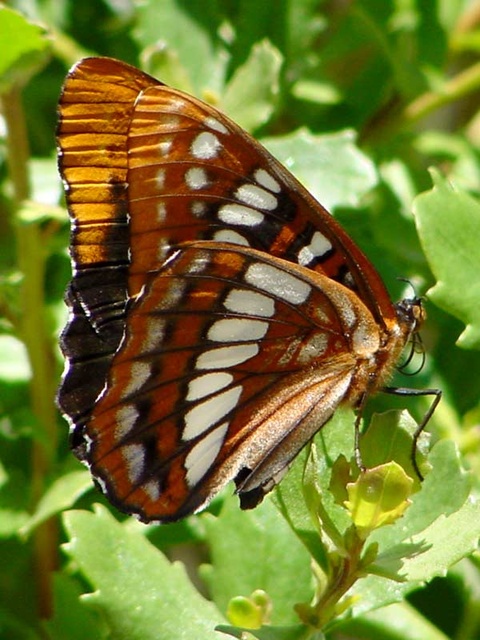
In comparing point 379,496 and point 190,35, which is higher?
point 190,35

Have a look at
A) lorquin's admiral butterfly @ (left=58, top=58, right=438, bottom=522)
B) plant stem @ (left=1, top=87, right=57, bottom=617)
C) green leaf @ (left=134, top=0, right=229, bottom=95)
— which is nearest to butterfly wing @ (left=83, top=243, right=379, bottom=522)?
lorquin's admiral butterfly @ (left=58, top=58, right=438, bottom=522)

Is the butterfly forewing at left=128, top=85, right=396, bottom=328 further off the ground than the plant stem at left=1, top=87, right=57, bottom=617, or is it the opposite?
the butterfly forewing at left=128, top=85, right=396, bottom=328

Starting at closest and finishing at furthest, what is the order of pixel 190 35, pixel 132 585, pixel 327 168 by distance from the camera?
pixel 132 585
pixel 327 168
pixel 190 35

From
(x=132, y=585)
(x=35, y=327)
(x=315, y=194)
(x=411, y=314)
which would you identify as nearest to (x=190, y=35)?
(x=315, y=194)

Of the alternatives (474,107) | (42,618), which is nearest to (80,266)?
(42,618)

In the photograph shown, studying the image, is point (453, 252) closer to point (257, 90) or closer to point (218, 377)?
point (218, 377)

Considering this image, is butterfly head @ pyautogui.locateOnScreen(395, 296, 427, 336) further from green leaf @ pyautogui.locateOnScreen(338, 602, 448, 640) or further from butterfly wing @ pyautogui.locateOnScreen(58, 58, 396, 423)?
green leaf @ pyautogui.locateOnScreen(338, 602, 448, 640)
